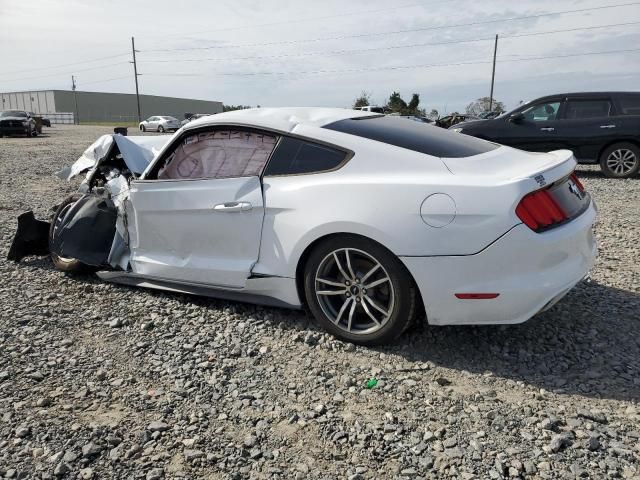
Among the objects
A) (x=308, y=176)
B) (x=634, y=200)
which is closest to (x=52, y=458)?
(x=308, y=176)

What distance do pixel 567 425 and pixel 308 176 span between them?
6.56 ft

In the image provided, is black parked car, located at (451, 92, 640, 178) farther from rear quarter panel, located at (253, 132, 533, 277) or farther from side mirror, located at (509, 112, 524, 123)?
rear quarter panel, located at (253, 132, 533, 277)

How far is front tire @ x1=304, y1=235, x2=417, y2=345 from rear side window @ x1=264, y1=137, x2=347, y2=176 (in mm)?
496

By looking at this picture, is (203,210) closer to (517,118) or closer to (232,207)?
(232,207)

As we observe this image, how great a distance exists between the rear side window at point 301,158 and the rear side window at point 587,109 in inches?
355

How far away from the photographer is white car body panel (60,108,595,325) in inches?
114

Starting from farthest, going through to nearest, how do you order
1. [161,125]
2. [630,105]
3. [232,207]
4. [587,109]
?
[161,125] → [587,109] → [630,105] → [232,207]

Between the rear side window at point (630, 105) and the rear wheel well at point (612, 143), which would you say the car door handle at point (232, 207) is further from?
the rear side window at point (630, 105)

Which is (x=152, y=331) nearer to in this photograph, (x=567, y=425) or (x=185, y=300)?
(x=185, y=300)

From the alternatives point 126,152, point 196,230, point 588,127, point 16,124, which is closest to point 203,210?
point 196,230

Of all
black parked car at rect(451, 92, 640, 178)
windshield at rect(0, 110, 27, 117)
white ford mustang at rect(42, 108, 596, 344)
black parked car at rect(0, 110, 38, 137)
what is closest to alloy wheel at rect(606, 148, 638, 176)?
black parked car at rect(451, 92, 640, 178)

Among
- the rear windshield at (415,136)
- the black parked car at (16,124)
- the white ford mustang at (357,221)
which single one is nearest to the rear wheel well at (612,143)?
the white ford mustang at (357,221)

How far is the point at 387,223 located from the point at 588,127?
9.17 m

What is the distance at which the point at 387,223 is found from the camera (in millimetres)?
3035
